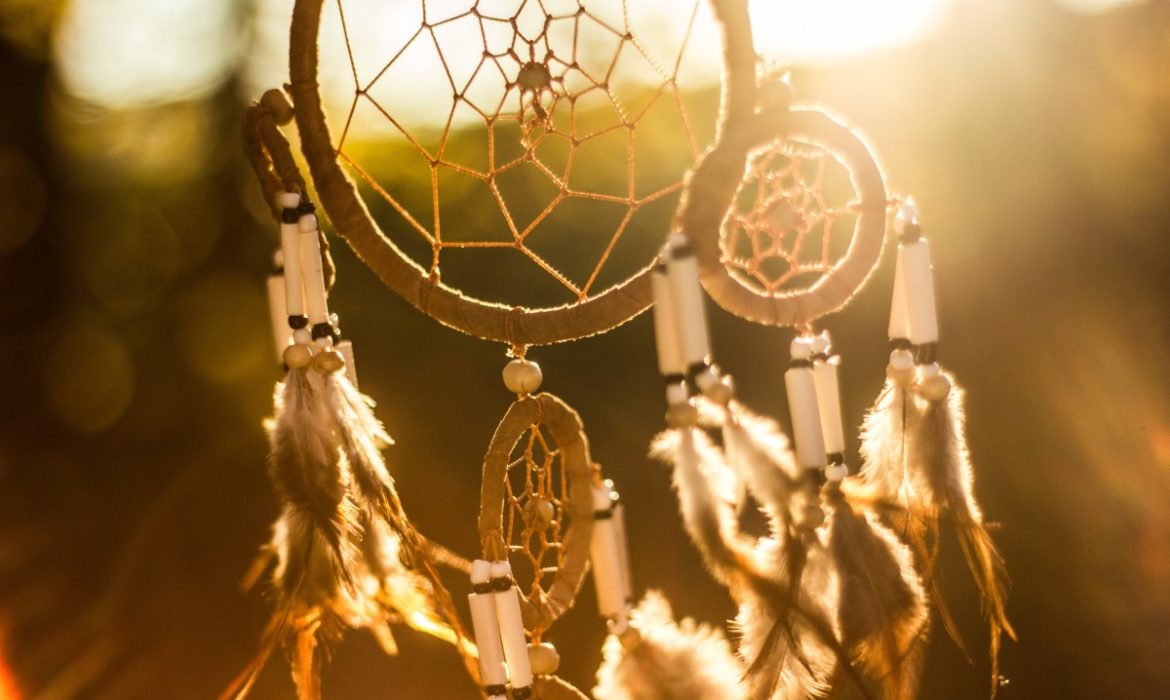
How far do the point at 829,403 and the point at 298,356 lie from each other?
478 millimetres

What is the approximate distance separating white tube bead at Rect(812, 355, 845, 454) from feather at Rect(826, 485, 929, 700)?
0.07 metres

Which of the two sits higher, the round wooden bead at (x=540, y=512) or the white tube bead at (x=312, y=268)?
the white tube bead at (x=312, y=268)

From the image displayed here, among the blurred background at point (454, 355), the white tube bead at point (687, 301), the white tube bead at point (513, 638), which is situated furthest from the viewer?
the blurred background at point (454, 355)

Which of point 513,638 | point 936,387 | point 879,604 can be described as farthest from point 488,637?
point 936,387

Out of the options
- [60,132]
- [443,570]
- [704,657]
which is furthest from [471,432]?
[704,657]

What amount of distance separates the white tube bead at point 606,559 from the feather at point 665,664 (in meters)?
0.03

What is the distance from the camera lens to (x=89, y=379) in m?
1.57

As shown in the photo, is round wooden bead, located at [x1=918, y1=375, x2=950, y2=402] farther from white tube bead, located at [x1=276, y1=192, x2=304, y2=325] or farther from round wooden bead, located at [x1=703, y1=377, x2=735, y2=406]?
white tube bead, located at [x1=276, y1=192, x2=304, y2=325]

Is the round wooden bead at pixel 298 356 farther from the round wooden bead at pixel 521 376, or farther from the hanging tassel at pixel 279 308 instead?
→ the round wooden bead at pixel 521 376

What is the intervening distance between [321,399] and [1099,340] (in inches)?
50.5

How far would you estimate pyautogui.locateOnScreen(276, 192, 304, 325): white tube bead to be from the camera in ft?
2.84

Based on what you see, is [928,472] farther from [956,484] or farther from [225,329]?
[225,329]

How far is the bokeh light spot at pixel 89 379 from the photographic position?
5.02ft

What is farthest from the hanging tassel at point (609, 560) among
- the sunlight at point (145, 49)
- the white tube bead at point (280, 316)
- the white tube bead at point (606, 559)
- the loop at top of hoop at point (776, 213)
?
the sunlight at point (145, 49)
